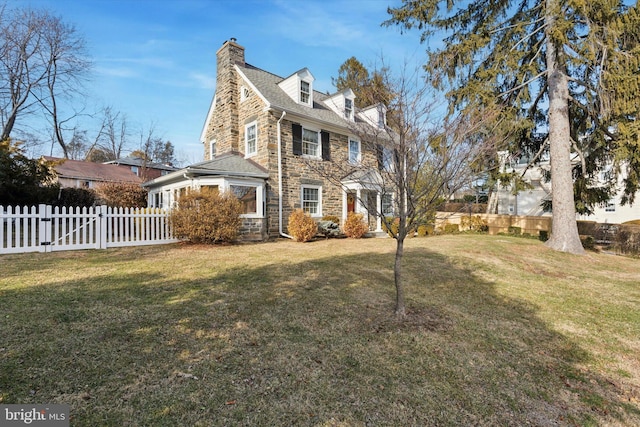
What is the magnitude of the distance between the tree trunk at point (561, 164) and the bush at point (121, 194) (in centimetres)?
1965

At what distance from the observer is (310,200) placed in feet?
45.6

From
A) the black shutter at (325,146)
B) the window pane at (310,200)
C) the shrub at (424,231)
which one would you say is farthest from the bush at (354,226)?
the shrub at (424,231)

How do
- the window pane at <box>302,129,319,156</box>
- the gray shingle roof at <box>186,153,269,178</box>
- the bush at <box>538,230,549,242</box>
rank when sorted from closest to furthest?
the gray shingle roof at <box>186,153,269,178</box> → the window pane at <box>302,129,319,156</box> → the bush at <box>538,230,549,242</box>

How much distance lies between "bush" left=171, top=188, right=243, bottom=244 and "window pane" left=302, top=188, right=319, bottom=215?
14.8 ft

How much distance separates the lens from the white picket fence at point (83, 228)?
7.38 m

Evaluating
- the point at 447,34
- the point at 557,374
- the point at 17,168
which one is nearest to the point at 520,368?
the point at 557,374

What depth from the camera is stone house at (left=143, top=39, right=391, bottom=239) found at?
38.8 feet

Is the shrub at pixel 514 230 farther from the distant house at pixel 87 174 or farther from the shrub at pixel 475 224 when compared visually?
the distant house at pixel 87 174

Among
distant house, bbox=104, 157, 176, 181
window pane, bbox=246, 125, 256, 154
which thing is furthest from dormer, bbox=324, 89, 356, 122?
distant house, bbox=104, 157, 176, 181

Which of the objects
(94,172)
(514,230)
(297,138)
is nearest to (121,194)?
(297,138)

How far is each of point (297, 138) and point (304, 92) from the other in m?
2.95

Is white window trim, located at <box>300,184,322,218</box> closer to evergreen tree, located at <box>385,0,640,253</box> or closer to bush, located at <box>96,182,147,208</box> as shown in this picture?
evergreen tree, located at <box>385,0,640,253</box>

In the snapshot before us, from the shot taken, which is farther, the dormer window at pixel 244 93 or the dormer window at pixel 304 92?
the dormer window at pixel 304 92

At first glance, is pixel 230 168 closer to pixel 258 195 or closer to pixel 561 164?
pixel 258 195
